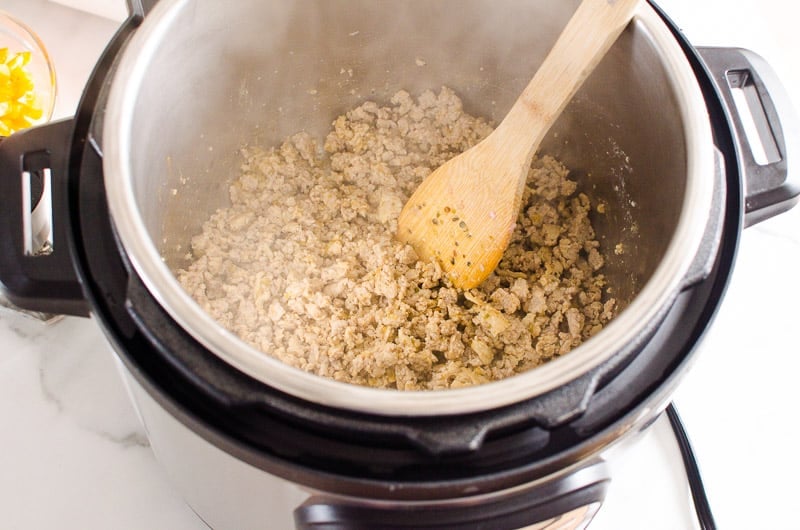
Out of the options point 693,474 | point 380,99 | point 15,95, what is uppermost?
point 380,99

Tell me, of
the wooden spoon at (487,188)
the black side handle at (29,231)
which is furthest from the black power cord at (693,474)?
the black side handle at (29,231)

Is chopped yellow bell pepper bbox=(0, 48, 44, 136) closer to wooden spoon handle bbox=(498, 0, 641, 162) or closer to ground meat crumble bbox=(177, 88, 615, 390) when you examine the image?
ground meat crumble bbox=(177, 88, 615, 390)

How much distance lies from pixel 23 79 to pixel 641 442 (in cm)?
115

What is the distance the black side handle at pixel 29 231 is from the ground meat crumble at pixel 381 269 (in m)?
0.28

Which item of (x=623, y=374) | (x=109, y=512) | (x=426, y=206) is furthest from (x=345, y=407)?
(x=109, y=512)

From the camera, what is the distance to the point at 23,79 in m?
1.26

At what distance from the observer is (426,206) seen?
110 cm

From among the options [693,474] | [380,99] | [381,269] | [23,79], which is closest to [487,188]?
[381,269]

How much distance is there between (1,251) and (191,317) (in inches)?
10.6

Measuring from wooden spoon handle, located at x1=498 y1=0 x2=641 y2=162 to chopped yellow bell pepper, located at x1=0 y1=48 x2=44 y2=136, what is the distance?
82cm

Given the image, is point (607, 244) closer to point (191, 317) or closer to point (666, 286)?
point (666, 286)

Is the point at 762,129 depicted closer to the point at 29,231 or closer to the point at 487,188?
the point at 487,188

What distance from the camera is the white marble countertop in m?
1.10

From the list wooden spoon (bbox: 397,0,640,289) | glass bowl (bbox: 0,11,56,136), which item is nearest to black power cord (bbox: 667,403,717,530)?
wooden spoon (bbox: 397,0,640,289)
